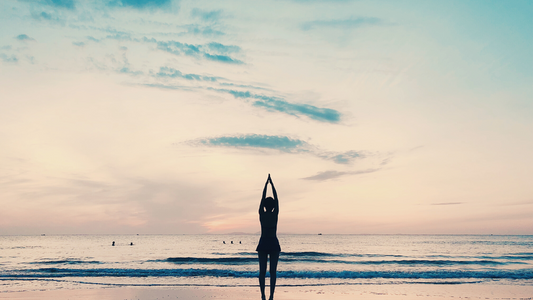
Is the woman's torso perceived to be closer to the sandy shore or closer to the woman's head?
the woman's head

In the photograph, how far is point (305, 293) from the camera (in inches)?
493

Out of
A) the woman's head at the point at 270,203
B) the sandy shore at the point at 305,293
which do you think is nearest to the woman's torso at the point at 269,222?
the woman's head at the point at 270,203

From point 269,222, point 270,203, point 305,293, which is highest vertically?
point 270,203

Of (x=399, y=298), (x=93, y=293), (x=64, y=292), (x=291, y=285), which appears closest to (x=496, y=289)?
(x=399, y=298)

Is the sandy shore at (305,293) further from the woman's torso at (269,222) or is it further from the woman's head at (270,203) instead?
the woman's head at (270,203)

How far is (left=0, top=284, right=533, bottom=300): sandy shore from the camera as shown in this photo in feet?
39.2

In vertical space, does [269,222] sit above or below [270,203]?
below

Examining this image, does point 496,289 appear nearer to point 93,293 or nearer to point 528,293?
point 528,293

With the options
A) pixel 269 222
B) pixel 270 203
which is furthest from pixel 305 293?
pixel 270 203

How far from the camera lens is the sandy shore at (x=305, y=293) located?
1194cm

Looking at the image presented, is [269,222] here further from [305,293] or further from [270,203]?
[305,293]

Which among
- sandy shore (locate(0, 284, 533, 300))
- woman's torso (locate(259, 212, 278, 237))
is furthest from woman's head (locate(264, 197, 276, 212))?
sandy shore (locate(0, 284, 533, 300))

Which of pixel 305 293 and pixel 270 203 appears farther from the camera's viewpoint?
pixel 305 293

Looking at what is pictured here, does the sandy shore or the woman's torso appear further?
the sandy shore
